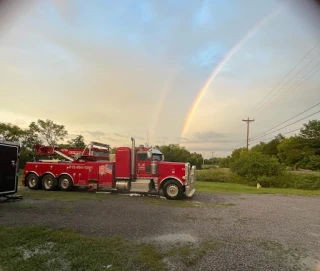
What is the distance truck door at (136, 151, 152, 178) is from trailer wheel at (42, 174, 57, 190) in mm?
5354

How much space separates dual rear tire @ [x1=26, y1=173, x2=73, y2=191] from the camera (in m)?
15.8

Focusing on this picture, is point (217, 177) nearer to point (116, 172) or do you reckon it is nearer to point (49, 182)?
point (116, 172)

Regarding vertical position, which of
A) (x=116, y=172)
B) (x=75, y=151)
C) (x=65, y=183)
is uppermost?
(x=75, y=151)

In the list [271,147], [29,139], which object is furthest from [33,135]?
[271,147]

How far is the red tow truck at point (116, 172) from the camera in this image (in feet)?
45.1

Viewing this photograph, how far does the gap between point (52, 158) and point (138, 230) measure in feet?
43.1

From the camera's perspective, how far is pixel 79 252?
5125 mm

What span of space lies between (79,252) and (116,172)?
31.5ft

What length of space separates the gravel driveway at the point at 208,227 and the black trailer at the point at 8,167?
1.00m

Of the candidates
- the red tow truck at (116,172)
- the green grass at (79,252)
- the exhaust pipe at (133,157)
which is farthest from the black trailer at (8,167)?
the exhaust pipe at (133,157)

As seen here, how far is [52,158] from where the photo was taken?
18.2 metres

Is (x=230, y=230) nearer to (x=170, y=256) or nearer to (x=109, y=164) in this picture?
(x=170, y=256)

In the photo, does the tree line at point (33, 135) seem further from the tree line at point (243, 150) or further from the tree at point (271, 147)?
the tree at point (271, 147)

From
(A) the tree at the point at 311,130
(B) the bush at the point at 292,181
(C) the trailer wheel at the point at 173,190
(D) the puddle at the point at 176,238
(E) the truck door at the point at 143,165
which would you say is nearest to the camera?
(D) the puddle at the point at 176,238
